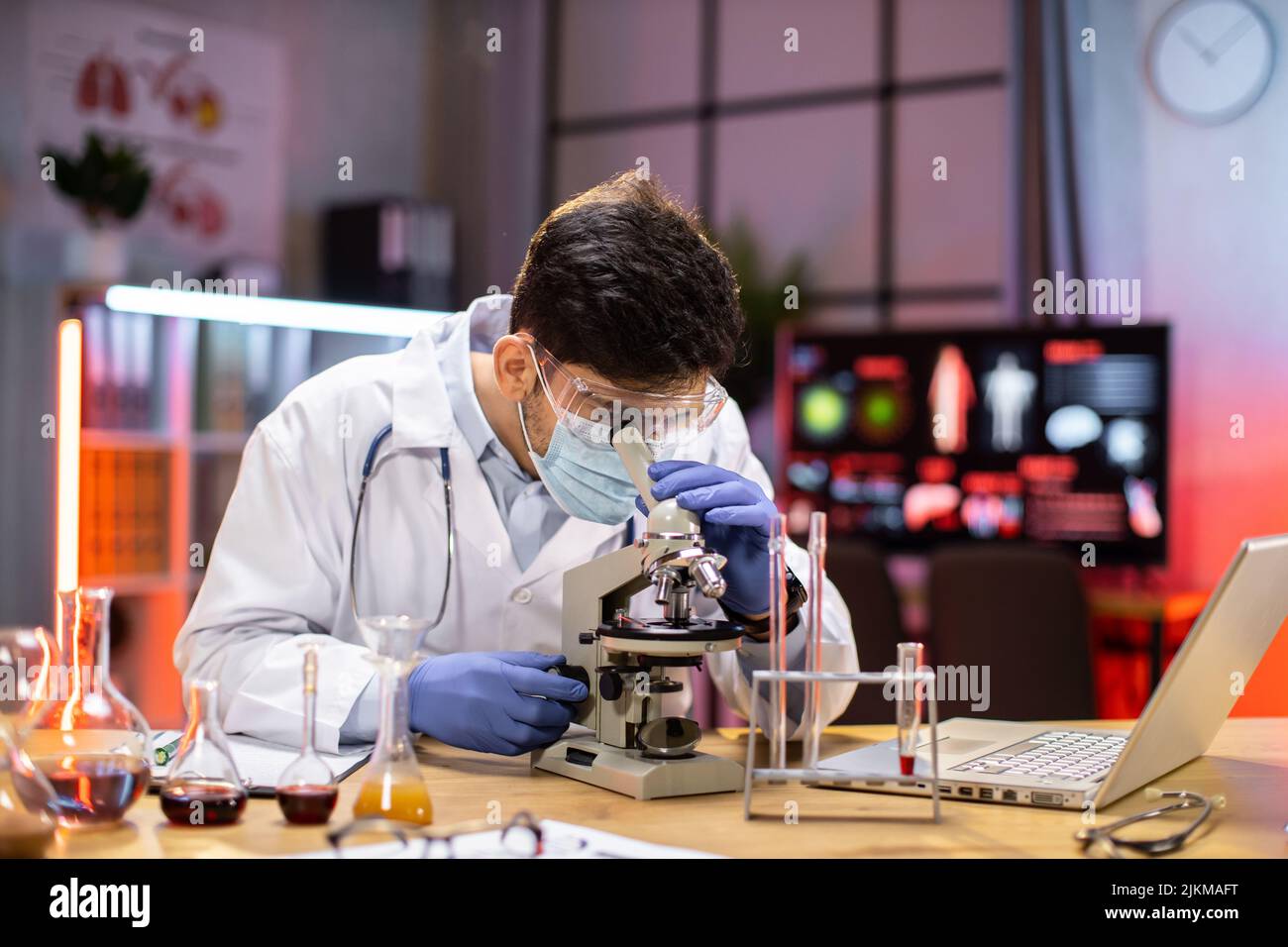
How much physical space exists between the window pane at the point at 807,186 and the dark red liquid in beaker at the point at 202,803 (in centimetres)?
421

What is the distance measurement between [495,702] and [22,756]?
509 millimetres

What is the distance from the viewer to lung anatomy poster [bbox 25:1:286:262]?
4203 millimetres

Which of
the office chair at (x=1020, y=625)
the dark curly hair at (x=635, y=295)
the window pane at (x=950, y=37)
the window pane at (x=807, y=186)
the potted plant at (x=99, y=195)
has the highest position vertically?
the window pane at (x=950, y=37)

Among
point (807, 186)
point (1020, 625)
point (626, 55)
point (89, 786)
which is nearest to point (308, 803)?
point (89, 786)

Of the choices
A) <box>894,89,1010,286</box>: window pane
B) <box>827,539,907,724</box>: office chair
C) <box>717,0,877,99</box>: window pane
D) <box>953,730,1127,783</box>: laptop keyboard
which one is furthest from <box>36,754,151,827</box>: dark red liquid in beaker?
<box>717,0,877,99</box>: window pane

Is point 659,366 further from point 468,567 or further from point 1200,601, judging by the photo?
point 1200,601

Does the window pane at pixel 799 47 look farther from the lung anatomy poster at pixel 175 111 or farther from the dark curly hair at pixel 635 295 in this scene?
the dark curly hair at pixel 635 295

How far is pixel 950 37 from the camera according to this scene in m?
4.83

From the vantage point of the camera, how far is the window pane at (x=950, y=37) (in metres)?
4.74

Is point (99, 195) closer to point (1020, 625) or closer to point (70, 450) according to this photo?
point (70, 450)

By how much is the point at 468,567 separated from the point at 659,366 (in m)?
0.53

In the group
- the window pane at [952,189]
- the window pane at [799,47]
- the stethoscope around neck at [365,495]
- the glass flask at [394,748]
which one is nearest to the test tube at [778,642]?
the glass flask at [394,748]

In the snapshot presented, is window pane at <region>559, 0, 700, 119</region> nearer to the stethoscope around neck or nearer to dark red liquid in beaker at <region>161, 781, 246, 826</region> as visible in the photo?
the stethoscope around neck

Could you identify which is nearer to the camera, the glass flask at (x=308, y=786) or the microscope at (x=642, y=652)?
the glass flask at (x=308, y=786)
